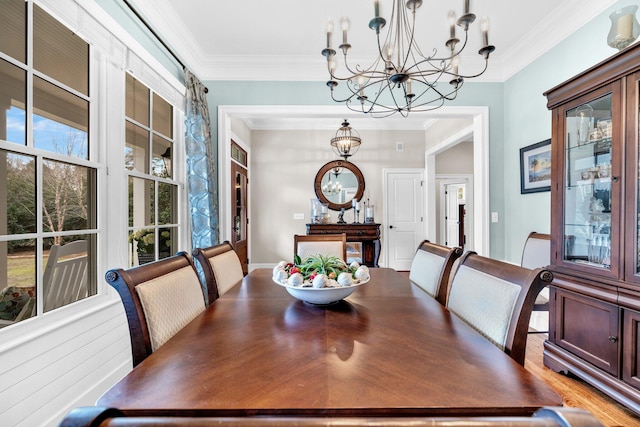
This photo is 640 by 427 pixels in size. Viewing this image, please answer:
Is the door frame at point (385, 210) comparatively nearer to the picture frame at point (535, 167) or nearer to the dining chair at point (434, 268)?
the picture frame at point (535, 167)

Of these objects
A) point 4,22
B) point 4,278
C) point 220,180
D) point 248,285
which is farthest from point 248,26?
point 4,278

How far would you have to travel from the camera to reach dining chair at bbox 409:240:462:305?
5.27ft

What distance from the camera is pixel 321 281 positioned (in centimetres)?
125

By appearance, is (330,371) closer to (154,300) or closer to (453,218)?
(154,300)

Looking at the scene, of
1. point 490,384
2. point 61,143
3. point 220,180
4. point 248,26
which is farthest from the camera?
point 220,180

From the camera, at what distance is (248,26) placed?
2682 millimetres

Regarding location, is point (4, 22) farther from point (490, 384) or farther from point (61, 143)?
point (490, 384)

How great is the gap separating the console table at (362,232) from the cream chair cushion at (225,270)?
2.60m

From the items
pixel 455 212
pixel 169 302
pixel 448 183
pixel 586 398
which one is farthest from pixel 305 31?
pixel 455 212

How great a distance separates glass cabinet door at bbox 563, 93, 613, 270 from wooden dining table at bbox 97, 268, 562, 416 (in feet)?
4.58

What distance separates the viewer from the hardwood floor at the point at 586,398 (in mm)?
1624

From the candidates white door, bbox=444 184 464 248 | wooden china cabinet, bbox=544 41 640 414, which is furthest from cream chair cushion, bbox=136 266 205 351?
white door, bbox=444 184 464 248

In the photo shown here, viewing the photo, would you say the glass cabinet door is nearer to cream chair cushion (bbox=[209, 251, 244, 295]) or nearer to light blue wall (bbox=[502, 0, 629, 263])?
light blue wall (bbox=[502, 0, 629, 263])

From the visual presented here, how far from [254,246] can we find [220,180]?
231 centimetres
